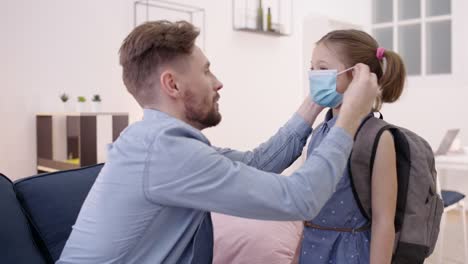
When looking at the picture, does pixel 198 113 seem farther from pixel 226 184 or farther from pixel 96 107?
pixel 96 107

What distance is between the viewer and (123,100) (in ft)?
12.6

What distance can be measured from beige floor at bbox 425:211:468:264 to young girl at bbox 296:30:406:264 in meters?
2.37

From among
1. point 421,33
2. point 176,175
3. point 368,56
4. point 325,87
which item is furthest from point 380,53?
point 421,33

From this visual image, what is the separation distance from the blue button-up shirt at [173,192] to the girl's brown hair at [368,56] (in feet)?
1.02

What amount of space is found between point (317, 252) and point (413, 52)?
4.75 m

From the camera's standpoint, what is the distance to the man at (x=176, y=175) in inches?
39.0

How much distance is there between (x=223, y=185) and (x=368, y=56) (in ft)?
1.94

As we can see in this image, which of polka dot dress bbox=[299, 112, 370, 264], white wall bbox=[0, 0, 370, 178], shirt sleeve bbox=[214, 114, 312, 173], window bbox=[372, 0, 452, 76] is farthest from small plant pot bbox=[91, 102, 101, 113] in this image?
window bbox=[372, 0, 452, 76]

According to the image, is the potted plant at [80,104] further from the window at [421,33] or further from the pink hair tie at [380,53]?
the window at [421,33]

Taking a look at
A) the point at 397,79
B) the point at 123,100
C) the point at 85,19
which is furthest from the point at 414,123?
the point at 397,79

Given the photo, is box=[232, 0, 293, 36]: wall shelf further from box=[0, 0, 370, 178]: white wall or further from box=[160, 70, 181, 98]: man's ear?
box=[160, 70, 181, 98]: man's ear

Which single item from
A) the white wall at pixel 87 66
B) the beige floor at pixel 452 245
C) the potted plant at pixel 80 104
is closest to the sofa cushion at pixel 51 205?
the potted plant at pixel 80 104

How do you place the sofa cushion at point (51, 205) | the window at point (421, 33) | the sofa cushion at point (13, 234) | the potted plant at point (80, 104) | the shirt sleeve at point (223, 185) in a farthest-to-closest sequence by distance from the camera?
the window at point (421, 33)
the potted plant at point (80, 104)
the sofa cushion at point (51, 205)
the sofa cushion at point (13, 234)
the shirt sleeve at point (223, 185)

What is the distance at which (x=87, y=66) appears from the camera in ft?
11.8
